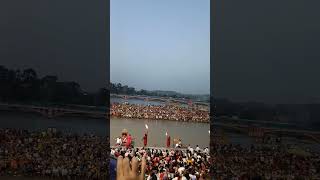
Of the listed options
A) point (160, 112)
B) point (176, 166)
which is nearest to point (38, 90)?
point (176, 166)

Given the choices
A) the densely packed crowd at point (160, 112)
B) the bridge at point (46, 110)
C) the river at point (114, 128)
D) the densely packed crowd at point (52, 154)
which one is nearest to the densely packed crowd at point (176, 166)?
the densely packed crowd at point (52, 154)

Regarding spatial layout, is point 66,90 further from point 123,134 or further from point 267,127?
point 267,127

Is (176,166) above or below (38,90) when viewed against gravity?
below

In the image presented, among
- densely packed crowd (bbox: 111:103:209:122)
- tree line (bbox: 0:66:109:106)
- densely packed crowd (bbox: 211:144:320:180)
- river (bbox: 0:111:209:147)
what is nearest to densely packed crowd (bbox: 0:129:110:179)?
river (bbox: 0:111:209:147)

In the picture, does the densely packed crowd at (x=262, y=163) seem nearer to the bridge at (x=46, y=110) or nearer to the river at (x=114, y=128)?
the river at (x=114, y=128)

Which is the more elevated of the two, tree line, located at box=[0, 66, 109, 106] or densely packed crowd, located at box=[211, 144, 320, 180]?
tree line, located at box=[0, 66, 109, 106]

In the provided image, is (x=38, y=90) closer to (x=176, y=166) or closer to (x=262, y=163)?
(x=176, y=166)

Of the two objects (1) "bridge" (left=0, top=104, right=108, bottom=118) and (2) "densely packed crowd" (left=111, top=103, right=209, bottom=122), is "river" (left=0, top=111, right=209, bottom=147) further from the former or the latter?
(2) "densely packed crowd" (left=111, top=103, right=209, bottom=122)
